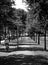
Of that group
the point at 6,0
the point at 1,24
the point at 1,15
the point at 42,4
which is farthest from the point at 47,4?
the point at 1,24

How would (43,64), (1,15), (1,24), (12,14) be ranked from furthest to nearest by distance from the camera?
(12,14), (1,24), (1,15), (43,64)

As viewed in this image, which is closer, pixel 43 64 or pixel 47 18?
pixel 43 64

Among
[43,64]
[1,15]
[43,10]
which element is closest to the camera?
[43,64]

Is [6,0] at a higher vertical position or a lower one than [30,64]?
higher

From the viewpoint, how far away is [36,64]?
1130 centimetres

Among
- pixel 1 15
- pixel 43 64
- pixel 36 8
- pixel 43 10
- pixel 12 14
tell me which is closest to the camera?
pixel 43 64

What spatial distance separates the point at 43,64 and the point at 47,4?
4.33 metres

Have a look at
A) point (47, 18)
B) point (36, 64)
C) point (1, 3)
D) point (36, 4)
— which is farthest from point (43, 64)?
point (1, 3)

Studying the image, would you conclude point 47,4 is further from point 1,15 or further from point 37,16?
point 1,15

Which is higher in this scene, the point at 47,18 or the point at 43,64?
the point at 47,18

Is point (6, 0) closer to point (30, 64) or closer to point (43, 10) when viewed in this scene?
point (43, 10)

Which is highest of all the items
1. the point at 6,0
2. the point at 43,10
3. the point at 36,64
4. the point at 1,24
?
the point at 6,0

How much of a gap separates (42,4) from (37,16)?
4.54 feet

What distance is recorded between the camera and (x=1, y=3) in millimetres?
12812
